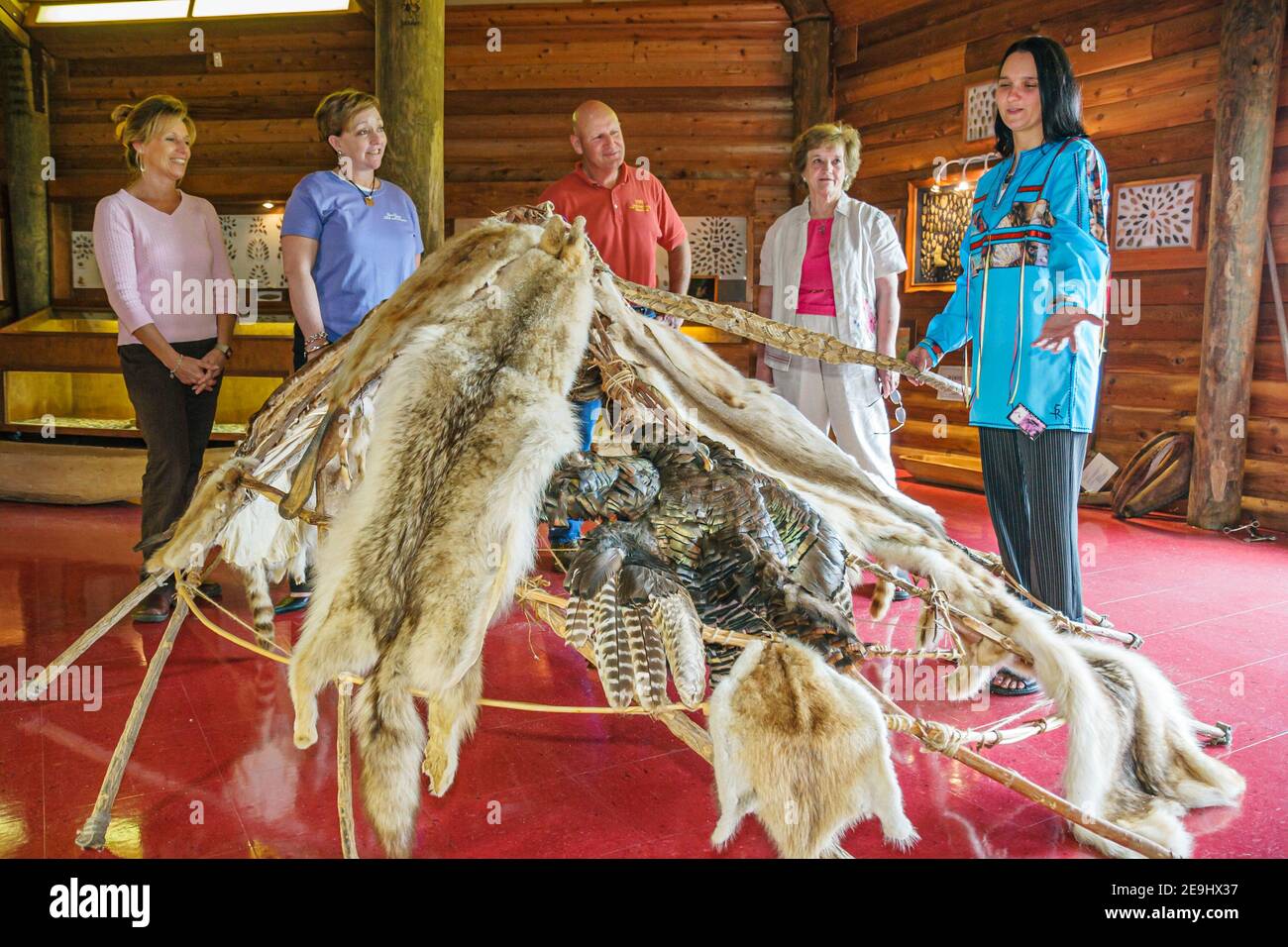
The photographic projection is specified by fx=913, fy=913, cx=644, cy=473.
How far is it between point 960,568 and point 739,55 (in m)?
6.95

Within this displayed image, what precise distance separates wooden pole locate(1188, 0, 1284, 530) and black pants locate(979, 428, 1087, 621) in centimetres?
335

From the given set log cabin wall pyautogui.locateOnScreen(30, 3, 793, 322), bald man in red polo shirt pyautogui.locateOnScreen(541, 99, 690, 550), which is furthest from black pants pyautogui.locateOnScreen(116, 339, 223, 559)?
log cabin wall pyautogui.locateOnScreen(30, 3, 793, 322)

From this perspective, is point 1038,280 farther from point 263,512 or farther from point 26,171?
point 26,171

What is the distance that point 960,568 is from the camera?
5.91 feet

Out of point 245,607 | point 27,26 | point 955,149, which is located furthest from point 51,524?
point 955,149

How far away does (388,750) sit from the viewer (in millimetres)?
1457

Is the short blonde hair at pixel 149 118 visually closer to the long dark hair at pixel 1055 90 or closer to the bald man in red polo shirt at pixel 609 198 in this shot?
the bald man in red polo shirt at pixel 609 198

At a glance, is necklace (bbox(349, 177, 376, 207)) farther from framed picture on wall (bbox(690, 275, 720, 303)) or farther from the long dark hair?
framed picture on wall (bbox(690, 275, 720, 303))

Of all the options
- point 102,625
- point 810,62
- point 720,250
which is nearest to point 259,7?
point 720,250

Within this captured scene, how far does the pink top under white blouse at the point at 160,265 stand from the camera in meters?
3.17

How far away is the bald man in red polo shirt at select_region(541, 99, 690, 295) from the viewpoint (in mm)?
3500

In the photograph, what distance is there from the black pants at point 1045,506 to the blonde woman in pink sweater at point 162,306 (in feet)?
8.81

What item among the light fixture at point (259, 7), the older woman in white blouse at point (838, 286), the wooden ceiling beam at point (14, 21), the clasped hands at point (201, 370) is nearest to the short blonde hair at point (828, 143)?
the older woman in white blouse at point (838, 286)

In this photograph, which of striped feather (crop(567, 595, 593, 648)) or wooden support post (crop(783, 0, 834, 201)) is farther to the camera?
wooden support post (crop(783, 0, 834, 201))
